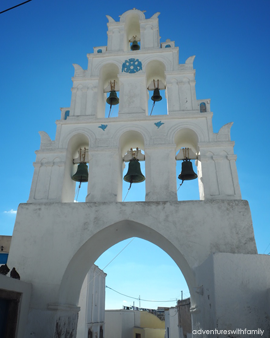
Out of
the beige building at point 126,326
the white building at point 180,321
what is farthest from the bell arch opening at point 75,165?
the beige building at point 126,326

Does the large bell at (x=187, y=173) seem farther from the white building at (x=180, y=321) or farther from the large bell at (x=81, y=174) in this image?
the white building at (x=180, y=321)

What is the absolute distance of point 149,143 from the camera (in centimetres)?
805

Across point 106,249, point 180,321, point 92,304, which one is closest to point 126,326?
point 180,321

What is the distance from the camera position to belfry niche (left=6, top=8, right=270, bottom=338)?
5.39 meters

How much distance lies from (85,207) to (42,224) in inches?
42.5

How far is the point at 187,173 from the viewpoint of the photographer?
8.21 metres

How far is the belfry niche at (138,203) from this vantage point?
212 inches

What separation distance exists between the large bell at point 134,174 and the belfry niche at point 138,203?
0.03 m

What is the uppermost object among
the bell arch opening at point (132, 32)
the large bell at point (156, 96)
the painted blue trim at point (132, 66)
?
the bell arch opening at point (132, 32)

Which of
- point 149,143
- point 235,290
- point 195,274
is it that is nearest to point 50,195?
point 149,143

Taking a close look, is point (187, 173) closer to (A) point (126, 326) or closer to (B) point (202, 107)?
(B) point (202, 107)

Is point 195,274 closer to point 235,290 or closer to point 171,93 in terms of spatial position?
point 235,290

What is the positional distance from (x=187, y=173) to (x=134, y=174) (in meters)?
1.44

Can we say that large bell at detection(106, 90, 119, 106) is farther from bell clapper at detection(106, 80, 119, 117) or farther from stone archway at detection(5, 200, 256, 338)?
stone archway at detection(5, 200, 256, 338)
